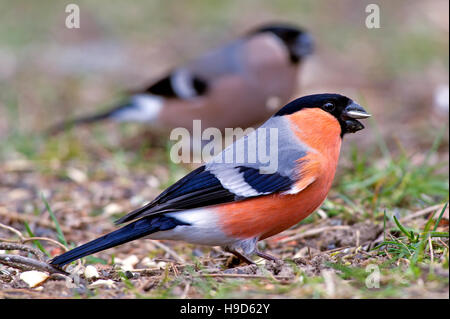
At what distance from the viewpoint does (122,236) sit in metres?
3.07

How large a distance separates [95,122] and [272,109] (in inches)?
68.9

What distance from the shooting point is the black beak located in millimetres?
3463

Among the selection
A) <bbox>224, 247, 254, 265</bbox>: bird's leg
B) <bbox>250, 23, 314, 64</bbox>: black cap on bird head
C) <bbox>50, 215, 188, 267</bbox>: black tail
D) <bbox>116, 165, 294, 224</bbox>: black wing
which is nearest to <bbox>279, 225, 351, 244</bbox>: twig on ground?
<bbox>224, 247, 254, 265</bbox>: bird's leg

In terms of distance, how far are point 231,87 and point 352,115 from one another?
9.81ft

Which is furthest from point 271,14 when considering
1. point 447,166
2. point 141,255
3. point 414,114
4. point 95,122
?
point 141,255

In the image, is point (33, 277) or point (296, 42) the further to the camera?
point (296, 42)

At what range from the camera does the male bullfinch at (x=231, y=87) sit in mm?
6375

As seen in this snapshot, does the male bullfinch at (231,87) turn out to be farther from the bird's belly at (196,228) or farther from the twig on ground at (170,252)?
the bird's belly at (196,228)

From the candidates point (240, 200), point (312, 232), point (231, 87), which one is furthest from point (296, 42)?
point (240, 200)

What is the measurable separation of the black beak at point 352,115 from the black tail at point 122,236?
1044mm

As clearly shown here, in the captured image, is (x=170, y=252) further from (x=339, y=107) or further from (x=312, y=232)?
(x=339, y=107)

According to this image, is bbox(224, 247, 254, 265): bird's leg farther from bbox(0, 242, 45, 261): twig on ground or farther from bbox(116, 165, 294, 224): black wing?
bbox(0, 242, 45, 261): twig on ground

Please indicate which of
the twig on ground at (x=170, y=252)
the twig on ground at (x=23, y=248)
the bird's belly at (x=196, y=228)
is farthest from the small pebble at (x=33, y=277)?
the twig on ground at (x=170, y=252)

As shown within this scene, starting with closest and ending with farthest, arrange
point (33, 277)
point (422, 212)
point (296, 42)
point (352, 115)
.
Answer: point (33, 277) → point (352, 115) → point (422, 212) → point (296, 42)
